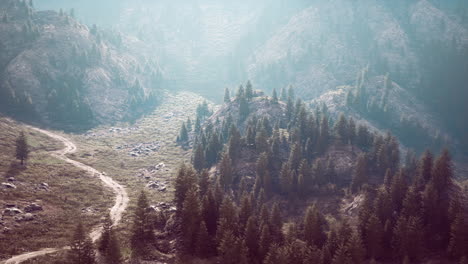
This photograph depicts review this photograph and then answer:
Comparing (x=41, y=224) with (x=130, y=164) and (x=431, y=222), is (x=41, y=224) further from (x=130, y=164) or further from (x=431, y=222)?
(x=431, y=222)

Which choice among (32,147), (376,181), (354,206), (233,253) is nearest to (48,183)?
(32,147)

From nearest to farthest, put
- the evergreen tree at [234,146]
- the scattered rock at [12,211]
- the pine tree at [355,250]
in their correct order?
1. the pine tree at [355,250]
2. the scattered rock at [12,211]
3. the evergreen tree at [234,146]

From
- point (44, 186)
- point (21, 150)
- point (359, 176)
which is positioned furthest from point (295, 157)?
point (21, 150)

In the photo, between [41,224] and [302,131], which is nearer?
[41,224]

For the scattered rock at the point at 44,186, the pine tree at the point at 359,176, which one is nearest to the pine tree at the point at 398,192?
the pine tree at the point at 359,176

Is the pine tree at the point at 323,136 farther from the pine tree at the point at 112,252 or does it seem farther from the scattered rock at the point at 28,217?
the scattered rock at the point at 28,217

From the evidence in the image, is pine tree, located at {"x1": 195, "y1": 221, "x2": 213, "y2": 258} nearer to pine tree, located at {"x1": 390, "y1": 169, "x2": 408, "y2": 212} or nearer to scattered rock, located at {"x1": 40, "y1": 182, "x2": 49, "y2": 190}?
scattered rock, located at {"x1": 40, "y1": 182, "x2": 49, "y2": 190}

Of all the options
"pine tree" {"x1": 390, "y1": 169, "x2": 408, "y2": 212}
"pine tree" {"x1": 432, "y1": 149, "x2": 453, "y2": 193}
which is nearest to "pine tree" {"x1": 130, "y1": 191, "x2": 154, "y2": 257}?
"pine tree" {"x1": 390, "y1": 169, "x2": 408, "y2": 212}
